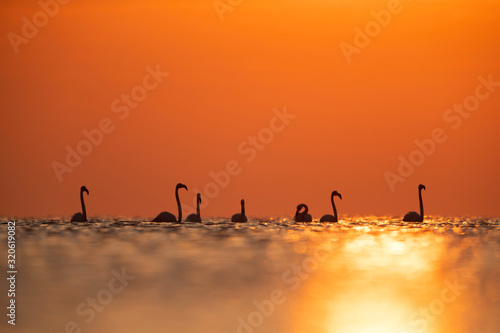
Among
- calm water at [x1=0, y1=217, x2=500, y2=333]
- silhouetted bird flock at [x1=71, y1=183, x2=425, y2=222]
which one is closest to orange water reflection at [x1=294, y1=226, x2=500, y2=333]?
calm water at [x1=0, y1=217, x2=500, y2=333]

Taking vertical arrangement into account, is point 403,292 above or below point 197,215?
below

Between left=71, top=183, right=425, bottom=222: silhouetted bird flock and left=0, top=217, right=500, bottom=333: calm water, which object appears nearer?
left=0, top=217, right=500, bottom=333: calm water

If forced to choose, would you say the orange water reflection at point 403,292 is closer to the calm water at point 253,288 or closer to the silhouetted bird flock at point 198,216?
the calm water at point 253,288

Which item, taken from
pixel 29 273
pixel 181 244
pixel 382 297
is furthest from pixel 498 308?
pixel 181 244

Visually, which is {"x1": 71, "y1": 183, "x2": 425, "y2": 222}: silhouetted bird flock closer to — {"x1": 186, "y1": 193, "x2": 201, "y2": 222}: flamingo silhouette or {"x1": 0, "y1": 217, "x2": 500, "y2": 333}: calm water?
{"x1": 186, "y1": 193, "x2": 201, "y2": 222}: flamingo silhouette

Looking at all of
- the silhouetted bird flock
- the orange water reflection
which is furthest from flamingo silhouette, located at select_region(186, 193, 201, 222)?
the orange water reflection

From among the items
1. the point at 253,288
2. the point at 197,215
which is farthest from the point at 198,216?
the point at 253,288

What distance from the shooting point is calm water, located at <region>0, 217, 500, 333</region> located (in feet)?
51.8

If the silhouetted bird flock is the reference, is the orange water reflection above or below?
below

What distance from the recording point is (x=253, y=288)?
823 inches

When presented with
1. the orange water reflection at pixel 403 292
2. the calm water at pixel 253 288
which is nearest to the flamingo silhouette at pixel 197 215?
the calm water at pixel 253 288

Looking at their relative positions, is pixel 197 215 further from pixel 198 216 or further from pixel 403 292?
pixel 403 292

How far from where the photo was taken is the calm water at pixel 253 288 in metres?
15.8

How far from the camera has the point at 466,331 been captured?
15180 millimetres
